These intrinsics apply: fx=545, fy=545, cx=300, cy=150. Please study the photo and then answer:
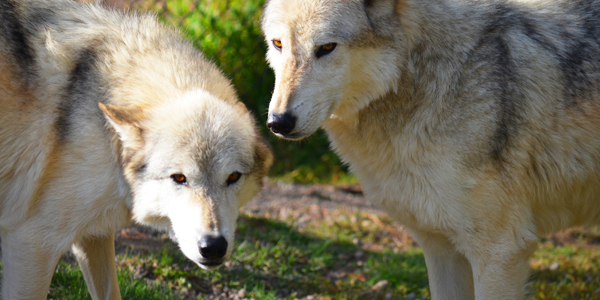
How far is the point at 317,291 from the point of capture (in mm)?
4473

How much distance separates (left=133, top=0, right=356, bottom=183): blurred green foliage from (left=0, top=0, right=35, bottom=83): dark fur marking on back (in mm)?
3571

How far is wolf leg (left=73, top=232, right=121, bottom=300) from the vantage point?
3.44 m

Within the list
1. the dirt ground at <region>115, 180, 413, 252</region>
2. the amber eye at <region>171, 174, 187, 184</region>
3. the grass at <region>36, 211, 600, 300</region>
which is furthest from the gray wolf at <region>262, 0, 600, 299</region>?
the dirt ground at <region>115, 180, 413, 252</region>

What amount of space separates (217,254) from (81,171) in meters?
0.88

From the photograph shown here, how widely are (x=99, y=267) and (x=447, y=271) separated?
2217mm

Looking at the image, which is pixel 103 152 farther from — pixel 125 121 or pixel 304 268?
pixel 304 268

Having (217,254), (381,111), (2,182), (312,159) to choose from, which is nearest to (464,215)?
(381,111)

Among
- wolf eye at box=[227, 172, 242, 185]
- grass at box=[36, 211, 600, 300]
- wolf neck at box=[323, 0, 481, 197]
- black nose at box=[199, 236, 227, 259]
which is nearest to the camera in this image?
black nose at box=[199, 236, 227, 259]

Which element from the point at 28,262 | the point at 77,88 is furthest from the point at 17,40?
the point at 28,262

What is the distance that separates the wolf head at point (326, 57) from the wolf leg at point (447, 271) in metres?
1.07

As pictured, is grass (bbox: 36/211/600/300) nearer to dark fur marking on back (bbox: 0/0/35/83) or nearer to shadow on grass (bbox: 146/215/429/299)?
shadow on grass (bbox: 146/215/429/299)

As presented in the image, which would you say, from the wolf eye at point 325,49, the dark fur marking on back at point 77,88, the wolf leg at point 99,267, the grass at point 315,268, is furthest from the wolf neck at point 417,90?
the wolf leg at point 99,267

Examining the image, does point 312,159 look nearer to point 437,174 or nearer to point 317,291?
point 317,291

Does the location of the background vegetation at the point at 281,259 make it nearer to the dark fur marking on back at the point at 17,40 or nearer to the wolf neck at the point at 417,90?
the dark fur marking on back at the point at 17,40
